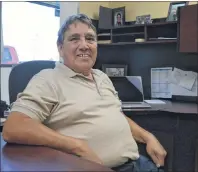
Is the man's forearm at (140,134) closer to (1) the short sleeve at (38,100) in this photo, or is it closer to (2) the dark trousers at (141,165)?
(2) the dark trousers at (141,165)

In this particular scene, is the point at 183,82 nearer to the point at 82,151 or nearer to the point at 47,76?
the point at 47,76

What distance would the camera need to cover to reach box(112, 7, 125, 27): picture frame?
257 cm

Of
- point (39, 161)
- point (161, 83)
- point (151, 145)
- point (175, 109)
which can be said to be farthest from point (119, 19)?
point (39, 161)

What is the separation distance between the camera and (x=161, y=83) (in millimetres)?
2492

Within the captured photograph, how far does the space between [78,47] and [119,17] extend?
1276 millimetres

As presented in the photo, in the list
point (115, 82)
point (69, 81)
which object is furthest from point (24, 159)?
point (115, 82)

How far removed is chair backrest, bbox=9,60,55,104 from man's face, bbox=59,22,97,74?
169mm

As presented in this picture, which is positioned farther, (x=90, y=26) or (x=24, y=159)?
(x=90, y=26)

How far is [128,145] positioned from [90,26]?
656 mm

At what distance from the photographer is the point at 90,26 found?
1464 millimetres

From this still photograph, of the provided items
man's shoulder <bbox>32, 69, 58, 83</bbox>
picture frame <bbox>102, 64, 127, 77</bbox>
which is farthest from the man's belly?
picture frame <bbox>102, 64, 127, 77</bbox>

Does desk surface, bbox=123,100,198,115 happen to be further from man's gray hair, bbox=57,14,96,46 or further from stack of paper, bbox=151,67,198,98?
man's gray hair, bbox=57,14,96,46

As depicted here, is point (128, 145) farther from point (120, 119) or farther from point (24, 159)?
point (24, 159)

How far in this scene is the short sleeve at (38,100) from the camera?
1072 mm
